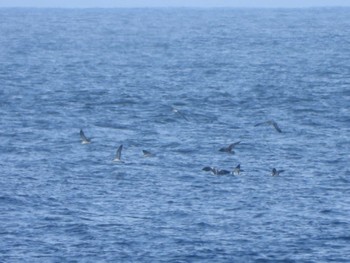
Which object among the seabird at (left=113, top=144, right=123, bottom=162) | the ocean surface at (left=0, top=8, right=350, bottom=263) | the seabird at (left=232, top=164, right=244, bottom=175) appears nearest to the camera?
the ocean surface at (left=0, top=8, right=350, bottom=263)

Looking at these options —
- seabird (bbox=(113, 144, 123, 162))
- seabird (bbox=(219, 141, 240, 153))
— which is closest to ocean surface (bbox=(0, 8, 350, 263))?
seabird (bbox=(113, 144, 123, 162))

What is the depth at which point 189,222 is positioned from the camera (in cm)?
3378

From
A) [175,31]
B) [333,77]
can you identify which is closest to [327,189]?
[333,77]

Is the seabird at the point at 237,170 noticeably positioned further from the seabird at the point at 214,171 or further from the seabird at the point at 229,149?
the seabird at the point at 229,149

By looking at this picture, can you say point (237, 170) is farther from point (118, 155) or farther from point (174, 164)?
point (118, 155)

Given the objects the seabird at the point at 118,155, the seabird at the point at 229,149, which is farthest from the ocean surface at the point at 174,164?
the seabird at the point at 229,149

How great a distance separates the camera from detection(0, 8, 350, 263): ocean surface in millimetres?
31844

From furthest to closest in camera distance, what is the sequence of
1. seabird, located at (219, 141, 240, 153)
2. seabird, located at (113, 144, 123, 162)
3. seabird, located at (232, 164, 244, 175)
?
seabird, located at (219, 141, 240, 153) < seabird, located at (113, 144, 123, 162) < seabird, located at (232, 164, 244, 175)

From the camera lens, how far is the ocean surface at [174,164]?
3184 cm

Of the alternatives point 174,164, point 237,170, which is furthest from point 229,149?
point 237,170

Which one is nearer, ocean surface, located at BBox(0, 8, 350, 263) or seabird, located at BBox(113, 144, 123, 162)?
ocean surface, located at BBox(0, 8, 350, 263)

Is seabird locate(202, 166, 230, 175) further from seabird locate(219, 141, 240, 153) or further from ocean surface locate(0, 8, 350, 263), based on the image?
seabird locate(219, 141, 240, 153)

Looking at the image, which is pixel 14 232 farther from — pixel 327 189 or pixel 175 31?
pixel 175 31

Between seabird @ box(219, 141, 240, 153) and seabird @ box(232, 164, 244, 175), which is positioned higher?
seabird @ box(232, 164, 244, 175)
